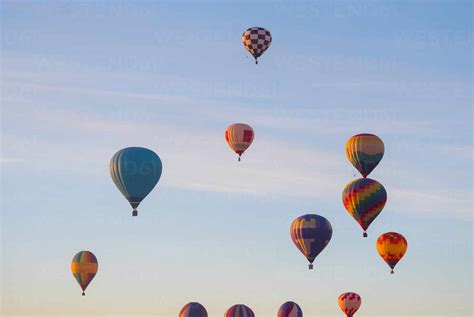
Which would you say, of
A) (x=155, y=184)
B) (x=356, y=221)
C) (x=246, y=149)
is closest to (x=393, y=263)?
(x=356, y=221)

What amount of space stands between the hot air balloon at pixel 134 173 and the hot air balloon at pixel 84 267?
658 inches

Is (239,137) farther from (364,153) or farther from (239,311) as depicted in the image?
(239,311)

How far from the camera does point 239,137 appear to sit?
328 ft

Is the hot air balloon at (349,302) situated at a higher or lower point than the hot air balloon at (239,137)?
lower

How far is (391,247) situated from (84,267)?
24936 mm

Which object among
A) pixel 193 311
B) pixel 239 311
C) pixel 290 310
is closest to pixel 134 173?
pixel 193 311

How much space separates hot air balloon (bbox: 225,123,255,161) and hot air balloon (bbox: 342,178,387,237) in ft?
41.8

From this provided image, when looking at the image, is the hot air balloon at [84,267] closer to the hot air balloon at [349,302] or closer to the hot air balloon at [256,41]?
the hot air balloon at [349,302]

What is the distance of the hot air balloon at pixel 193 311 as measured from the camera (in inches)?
4097

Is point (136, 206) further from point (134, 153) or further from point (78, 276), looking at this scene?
point (78, 276)

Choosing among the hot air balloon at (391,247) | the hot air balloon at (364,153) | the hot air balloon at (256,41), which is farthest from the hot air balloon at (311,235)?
the hot air balloon at (256,41)

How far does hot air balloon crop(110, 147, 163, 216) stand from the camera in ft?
279

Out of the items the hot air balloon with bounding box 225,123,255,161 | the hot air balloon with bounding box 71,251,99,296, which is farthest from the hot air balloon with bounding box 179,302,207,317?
the hot air balloon with bounding box 225,123,255,161

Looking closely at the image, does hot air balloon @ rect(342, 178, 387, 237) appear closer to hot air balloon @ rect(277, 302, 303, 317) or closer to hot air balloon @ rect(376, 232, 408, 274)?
hot air balloon @ rect(376, 232, 408, 274)
